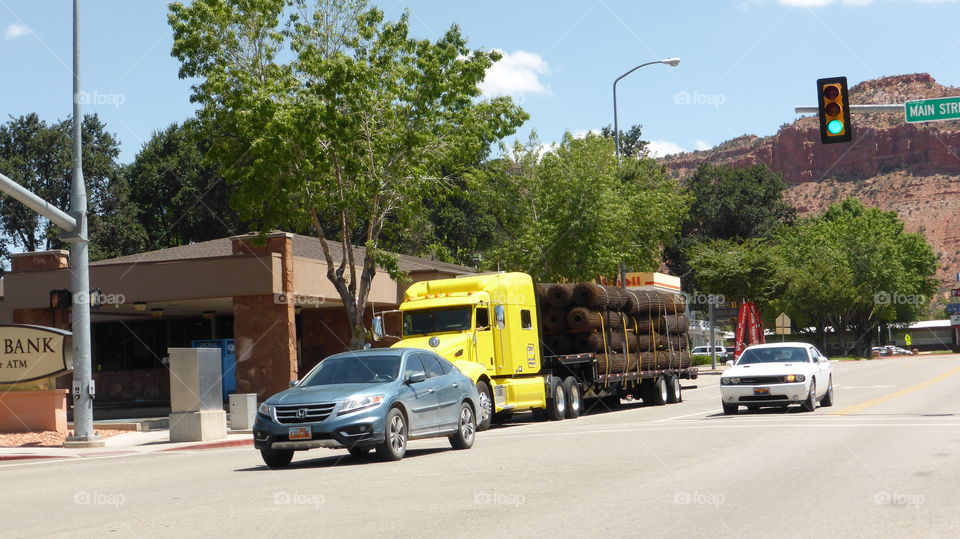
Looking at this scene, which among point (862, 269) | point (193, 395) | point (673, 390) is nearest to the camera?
point (193, 395)

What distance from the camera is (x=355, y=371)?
53.3 ft

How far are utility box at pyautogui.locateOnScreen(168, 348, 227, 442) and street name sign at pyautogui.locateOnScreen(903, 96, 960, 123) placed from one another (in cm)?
1580

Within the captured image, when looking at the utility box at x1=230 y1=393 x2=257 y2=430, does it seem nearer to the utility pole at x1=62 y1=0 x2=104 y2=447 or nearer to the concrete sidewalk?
the concrete sidewalk

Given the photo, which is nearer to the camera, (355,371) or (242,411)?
(355,371)

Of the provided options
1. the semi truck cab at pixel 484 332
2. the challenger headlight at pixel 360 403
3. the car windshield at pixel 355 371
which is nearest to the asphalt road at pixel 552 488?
the challenger headlight at pixel 360 403

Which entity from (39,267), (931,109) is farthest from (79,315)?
(931,109)

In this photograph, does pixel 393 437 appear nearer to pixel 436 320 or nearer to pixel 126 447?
pixel 436 320

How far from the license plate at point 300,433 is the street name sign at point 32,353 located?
12280mm

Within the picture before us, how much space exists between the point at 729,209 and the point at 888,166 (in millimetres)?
99700

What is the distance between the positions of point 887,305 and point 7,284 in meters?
83.1

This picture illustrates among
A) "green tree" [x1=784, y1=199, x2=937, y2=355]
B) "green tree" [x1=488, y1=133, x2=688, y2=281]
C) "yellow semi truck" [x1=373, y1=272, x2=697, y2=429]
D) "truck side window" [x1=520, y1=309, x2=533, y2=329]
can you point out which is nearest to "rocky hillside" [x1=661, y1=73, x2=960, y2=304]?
"green tree" [x1=784, y1=199, x2=937, y2=355]

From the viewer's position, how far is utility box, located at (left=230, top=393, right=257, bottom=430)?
26.1m

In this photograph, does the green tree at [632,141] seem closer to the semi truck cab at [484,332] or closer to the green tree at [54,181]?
the green tree at [54,181]

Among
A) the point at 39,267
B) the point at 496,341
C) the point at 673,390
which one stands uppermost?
the point at 39,267
